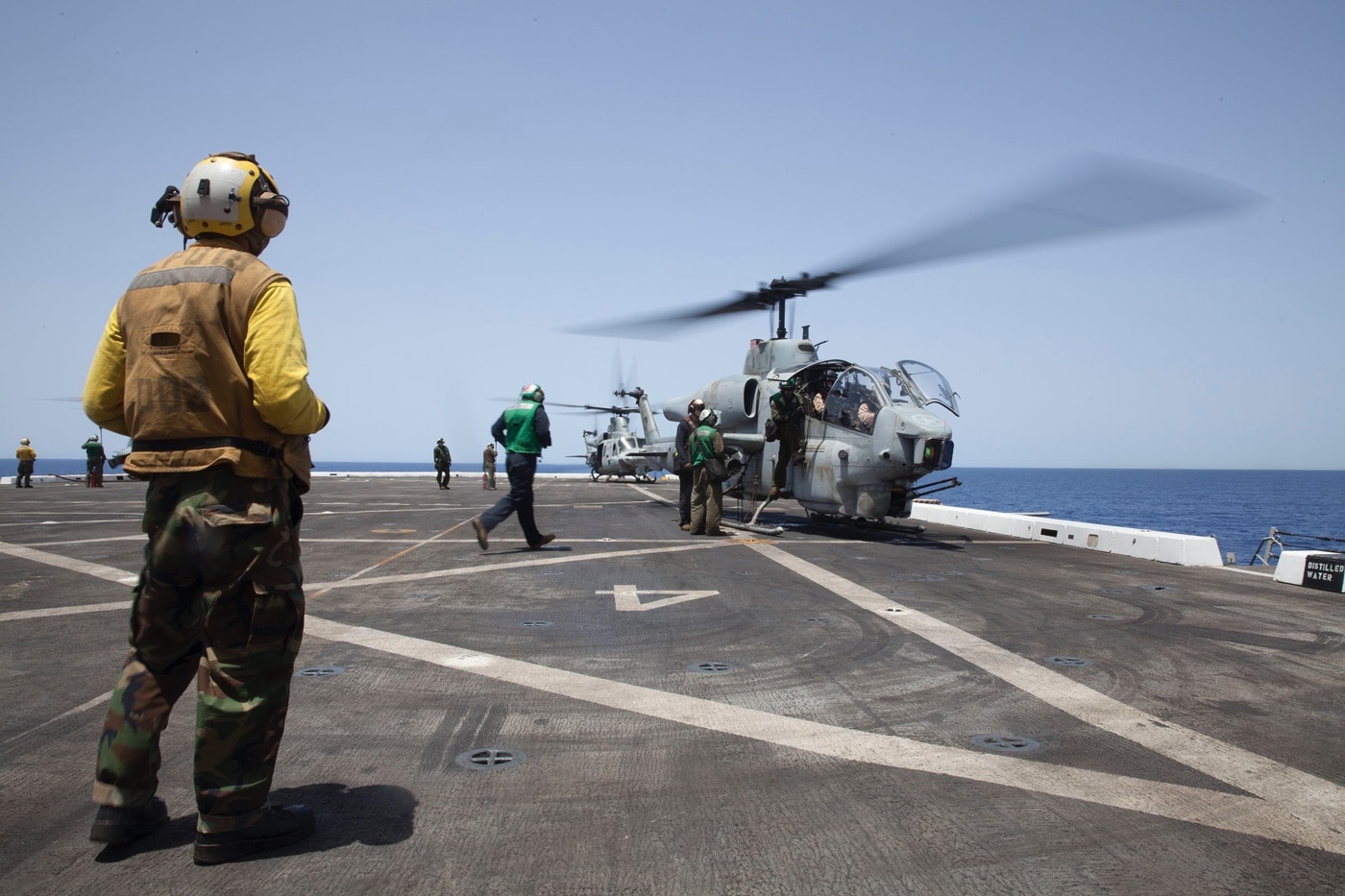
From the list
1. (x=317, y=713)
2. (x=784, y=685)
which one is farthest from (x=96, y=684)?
(x=784, y=685)

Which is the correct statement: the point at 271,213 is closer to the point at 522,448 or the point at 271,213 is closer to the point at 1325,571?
the point at 522,448

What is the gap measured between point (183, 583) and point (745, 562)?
294 inches

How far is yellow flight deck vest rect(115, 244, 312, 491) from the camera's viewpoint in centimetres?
267

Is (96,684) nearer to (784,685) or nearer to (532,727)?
(532,727)

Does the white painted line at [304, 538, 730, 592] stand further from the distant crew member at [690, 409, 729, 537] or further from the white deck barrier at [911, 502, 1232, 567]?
the white deck barrier at [911, 502, 1232, 567]

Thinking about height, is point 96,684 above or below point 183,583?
below

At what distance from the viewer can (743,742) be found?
142 inches

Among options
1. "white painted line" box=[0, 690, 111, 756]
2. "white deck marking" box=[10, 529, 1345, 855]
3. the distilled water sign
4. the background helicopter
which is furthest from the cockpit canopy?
the background helicopter

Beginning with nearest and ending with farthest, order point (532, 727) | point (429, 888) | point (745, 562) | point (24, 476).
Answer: point (429, 888) < point (532, 727) < point (745, 562) < point (24, 476)

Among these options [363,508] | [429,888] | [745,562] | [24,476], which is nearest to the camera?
[429,888]

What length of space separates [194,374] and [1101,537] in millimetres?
12149

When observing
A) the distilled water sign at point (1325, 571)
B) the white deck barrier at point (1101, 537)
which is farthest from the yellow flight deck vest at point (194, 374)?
the white deck barrier at point (1101, 537)

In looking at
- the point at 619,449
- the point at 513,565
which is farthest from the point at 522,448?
the point at 619,449

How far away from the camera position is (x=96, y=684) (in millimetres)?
4395
